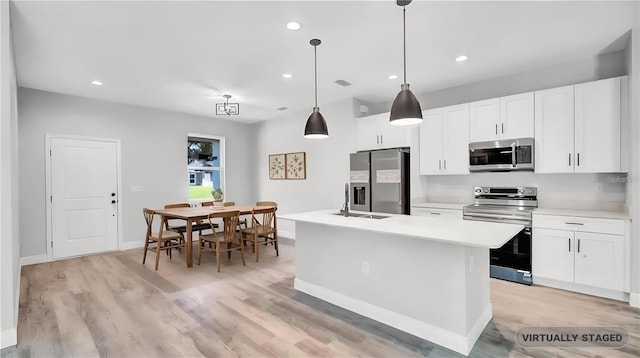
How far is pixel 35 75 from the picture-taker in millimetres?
4031

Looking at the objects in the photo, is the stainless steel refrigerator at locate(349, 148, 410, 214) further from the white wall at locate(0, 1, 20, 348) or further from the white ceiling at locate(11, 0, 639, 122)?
the white wall at locate(0, 1, 20, 348)

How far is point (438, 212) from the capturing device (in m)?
4.32

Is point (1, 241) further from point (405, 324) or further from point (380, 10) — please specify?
point (380, 10)

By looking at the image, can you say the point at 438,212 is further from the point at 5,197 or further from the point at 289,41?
the point at 5,197

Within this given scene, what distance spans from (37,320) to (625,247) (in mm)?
5587

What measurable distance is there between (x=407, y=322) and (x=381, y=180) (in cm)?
262

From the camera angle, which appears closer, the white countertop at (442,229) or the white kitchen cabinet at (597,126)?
the white countertop at (442,229)

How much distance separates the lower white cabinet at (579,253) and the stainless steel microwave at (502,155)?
69cm

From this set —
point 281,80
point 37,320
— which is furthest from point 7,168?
point 281,80

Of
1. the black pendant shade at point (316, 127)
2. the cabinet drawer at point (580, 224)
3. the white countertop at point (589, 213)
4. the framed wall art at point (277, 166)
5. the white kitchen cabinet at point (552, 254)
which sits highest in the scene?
the black pendant shade at point (316, 127)

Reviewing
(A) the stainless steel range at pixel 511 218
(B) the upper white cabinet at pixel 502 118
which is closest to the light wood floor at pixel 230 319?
(A) the stainless steel range at pixel 511 218

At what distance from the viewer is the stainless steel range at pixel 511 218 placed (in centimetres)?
363

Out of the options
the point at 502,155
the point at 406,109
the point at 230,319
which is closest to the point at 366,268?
the point at 230,319

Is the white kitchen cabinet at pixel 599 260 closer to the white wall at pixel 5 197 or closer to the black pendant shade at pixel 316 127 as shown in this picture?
the black pendant shade at pixel 316 127
